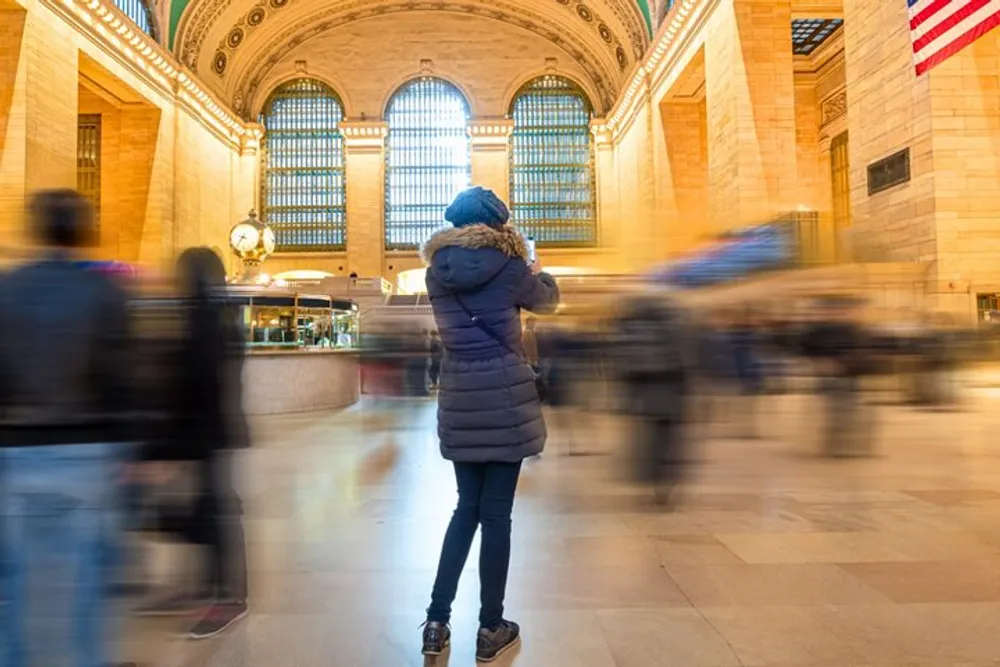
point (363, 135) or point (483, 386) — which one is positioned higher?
point (363, 135)

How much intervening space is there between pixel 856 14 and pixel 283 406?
1022cm

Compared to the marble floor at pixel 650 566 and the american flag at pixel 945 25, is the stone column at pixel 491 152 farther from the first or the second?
the marble floor at pixel 650 566

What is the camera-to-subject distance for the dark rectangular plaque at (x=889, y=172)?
9641mm

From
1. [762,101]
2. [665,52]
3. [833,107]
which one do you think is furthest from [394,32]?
[762,101]

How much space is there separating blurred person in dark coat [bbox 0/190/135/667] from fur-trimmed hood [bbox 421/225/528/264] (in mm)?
814

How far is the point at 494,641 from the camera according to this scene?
2020 millimetres

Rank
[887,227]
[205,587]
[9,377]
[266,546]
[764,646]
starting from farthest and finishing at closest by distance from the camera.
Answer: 1. [887,227]
2. [266,546]
3. [205,587]
4. [764,646]
5. [9,377]

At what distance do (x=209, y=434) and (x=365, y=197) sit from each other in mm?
24929

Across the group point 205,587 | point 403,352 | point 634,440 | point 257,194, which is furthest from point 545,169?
point 205,587

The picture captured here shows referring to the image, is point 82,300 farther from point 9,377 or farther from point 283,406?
point 283,406

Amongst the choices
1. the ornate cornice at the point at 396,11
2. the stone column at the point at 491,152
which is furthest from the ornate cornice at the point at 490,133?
the ornate cornice at the point at 396,11

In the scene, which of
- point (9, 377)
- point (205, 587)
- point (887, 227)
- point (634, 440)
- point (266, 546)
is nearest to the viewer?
point (9, 377)

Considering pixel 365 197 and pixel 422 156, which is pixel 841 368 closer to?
pixel 365 197

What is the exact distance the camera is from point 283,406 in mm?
8445
